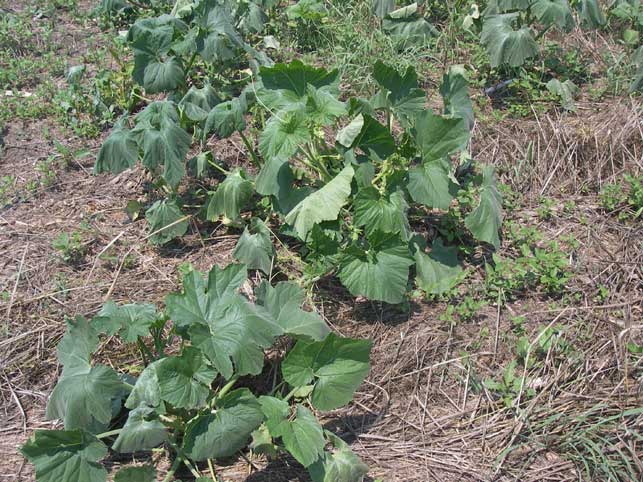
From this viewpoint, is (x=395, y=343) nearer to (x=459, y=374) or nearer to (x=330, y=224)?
(x=459, y=374)

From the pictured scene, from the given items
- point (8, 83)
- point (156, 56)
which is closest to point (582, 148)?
point (156, 56)

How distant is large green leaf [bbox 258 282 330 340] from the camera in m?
3.07

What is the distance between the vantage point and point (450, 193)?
3586 mm

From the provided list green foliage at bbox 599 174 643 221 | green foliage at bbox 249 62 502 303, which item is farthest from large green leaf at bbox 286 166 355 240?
green foliage at bbox 599 174 643 221

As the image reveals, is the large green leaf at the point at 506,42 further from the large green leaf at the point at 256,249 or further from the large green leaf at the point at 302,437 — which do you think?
the large green leaf at the point at 302,437

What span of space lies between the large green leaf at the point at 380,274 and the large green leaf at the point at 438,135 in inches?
20.0

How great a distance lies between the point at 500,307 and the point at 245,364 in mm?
1404

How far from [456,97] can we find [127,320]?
2.06m

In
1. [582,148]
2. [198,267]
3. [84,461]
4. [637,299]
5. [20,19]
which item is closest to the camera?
[84,461]

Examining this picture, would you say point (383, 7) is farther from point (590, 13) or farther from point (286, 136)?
point (286, 136)

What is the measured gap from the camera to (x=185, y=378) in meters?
2.72

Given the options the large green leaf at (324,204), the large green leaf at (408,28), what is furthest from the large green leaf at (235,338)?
the large green leaf at (408,28)

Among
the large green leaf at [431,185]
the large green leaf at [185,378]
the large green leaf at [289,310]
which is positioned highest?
the large green leaf at [431,185]

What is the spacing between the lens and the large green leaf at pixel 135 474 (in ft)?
8.91
